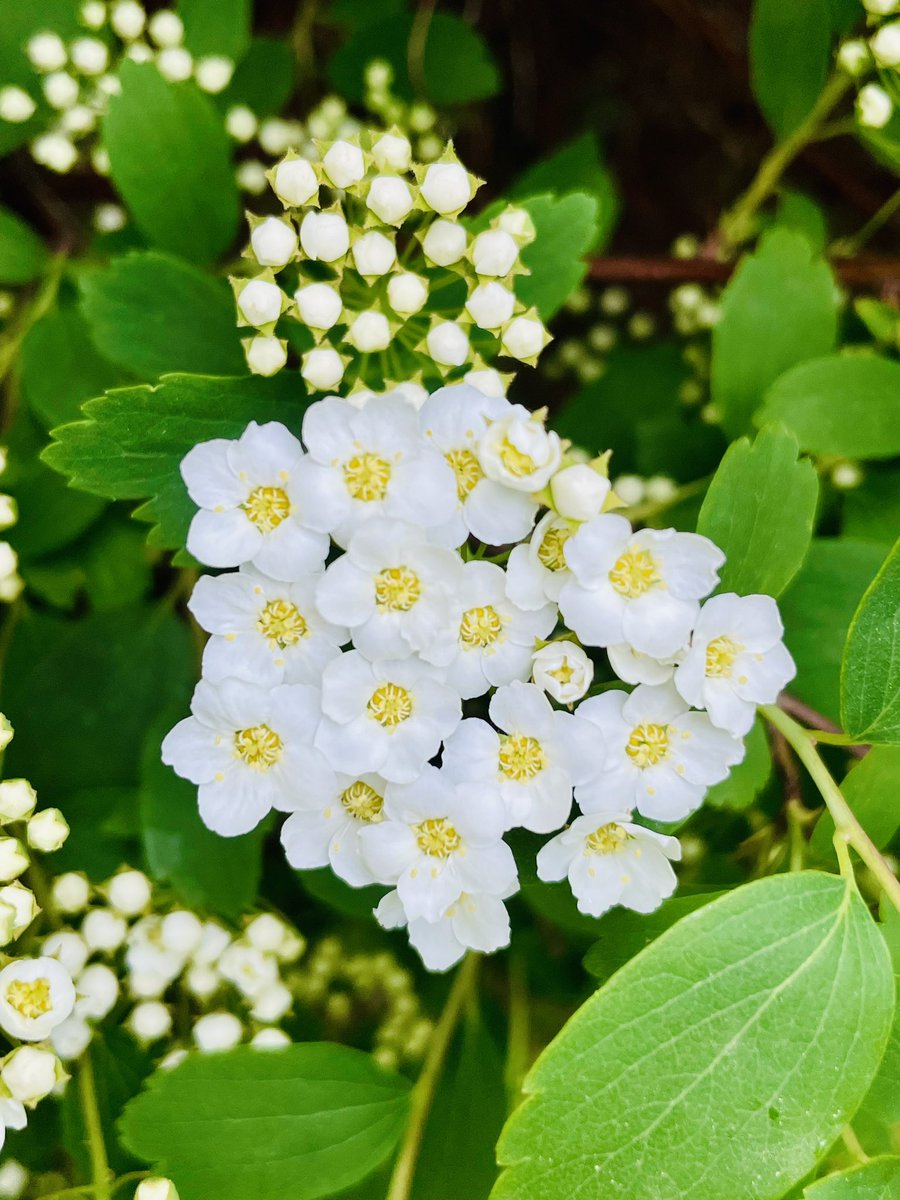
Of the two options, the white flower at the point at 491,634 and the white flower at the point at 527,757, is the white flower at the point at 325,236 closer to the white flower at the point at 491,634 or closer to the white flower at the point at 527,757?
the white flower at the point at 491,634

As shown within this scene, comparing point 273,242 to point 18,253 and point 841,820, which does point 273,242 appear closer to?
point 18,253

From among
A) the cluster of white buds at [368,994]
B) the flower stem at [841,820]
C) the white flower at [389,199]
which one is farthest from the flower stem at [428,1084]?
the white flower at [389,199]

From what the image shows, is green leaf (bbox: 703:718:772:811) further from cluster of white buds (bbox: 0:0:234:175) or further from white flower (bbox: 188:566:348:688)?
cluster of white buds (bbox: 0:0:234:175)

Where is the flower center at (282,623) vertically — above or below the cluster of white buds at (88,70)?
below

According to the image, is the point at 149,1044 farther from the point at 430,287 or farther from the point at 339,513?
the point at 430,287

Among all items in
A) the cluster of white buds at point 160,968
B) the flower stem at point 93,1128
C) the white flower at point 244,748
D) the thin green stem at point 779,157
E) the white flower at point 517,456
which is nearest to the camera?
the white flower at point 517,456

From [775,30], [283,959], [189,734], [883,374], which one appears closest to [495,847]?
[189,734]
